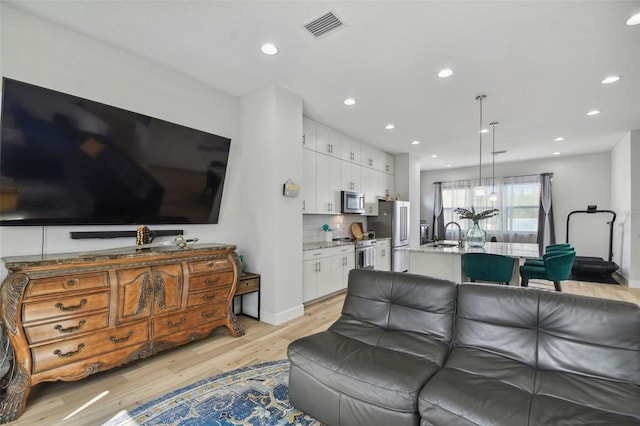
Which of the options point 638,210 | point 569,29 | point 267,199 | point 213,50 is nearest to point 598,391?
point 569,29

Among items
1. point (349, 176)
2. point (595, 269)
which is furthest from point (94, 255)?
point (595, 269)

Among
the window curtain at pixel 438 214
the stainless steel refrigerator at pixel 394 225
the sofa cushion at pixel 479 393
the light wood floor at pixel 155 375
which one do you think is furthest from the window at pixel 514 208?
the sofa cushion at pixel 479 393

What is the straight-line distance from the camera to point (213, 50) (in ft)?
9.11

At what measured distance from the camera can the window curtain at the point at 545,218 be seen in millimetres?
7234

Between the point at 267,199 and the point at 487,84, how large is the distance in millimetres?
2928

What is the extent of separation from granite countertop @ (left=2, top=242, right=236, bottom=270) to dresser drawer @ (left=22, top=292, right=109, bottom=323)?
0.27 meters

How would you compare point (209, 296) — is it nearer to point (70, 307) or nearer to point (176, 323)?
point (176, 323)

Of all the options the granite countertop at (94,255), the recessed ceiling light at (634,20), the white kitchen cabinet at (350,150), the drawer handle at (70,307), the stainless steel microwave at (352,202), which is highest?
the recessed ceiling light at (634,20)

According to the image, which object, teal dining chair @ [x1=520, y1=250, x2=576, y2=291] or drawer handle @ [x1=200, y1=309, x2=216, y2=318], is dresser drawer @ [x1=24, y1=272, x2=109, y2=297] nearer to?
drawer handle @ [x1=200, y1=309, x2=216, y2=318]

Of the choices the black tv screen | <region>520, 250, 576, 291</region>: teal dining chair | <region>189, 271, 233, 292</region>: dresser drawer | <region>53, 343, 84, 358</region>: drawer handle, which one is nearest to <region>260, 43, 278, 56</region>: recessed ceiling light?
the black tv screen

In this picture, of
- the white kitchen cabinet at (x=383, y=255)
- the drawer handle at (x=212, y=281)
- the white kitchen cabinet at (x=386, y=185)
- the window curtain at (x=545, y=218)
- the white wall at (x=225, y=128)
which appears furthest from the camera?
the window curtain at (x=545, y=218)

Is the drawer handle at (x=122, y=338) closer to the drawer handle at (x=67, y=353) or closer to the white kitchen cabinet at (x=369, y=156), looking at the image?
the drawer handle at (x=67, y=353)

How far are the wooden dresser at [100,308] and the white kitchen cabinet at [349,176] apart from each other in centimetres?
294

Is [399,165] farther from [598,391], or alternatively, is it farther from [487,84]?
[598,391]
